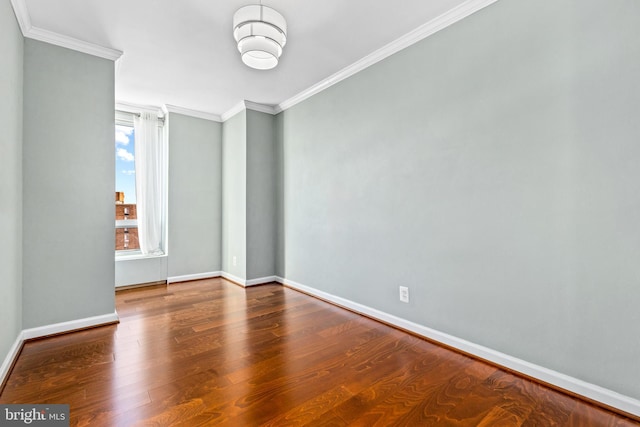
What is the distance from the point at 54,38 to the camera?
2523 mm

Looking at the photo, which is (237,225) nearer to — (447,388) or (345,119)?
(345,119)

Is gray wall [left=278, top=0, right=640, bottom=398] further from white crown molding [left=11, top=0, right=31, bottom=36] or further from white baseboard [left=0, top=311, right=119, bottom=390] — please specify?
white crown molding [left=11, top=0, right=31, bottom=36]

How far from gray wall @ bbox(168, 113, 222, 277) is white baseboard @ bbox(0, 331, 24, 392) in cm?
204

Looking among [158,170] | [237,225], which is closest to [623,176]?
[237,225]

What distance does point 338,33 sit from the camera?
251 centimetres

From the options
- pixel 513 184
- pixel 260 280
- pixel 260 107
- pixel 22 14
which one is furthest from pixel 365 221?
pixel 22 14

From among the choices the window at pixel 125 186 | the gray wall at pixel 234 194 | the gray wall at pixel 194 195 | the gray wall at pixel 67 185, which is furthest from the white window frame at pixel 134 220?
the gray wall at pixel 67 185

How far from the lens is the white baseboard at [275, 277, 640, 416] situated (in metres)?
1.58

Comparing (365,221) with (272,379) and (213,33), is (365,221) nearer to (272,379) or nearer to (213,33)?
(272,379)

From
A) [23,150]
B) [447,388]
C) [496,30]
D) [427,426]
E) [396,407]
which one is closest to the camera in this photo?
[427,426]

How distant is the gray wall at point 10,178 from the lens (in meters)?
1.87

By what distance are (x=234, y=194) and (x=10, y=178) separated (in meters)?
2.51

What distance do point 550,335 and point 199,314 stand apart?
113 inches

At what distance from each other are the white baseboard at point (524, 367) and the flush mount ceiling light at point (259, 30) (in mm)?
2364
